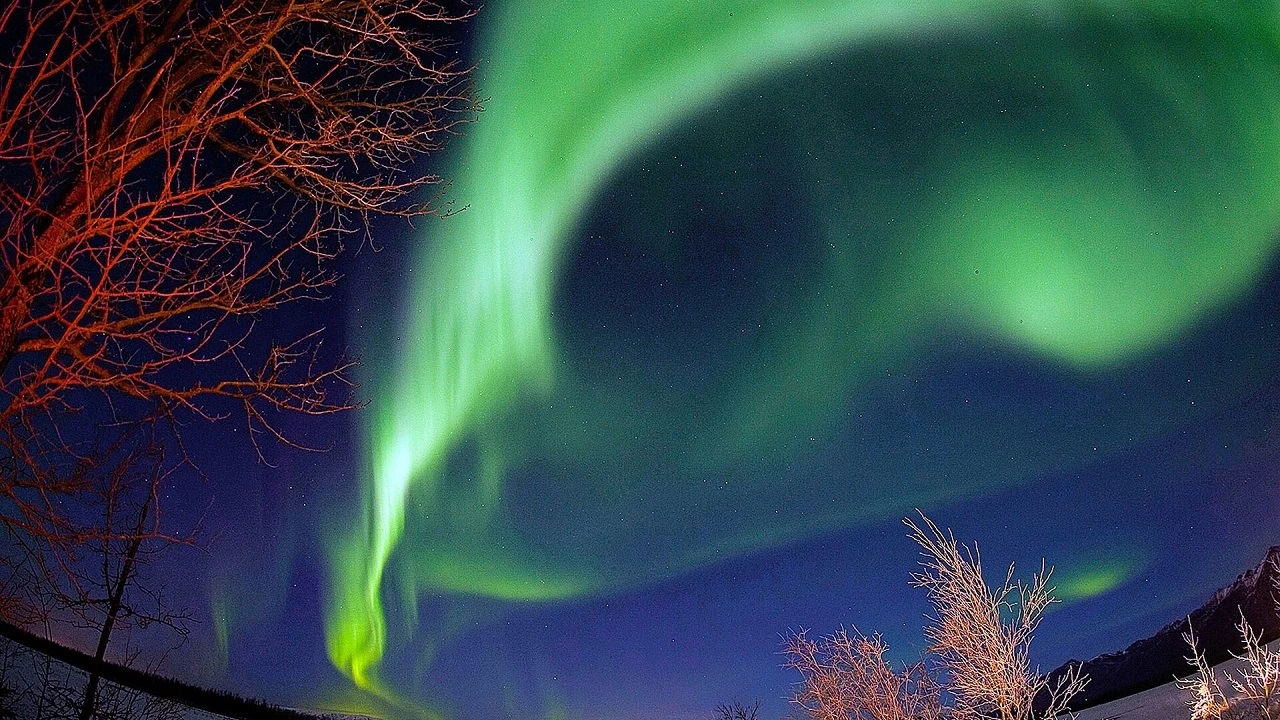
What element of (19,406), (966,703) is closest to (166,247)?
(19,406)

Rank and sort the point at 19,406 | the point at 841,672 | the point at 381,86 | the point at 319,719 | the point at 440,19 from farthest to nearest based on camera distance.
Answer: the point at 319,719 → the point at 841,672 → the point at 381,86 → the point at 440,19 → the point at 19,406

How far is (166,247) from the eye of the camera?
347 centimetres

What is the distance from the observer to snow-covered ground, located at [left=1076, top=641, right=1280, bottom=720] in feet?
185

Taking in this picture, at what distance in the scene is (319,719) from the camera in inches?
3728

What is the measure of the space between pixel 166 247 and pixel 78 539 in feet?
4.47

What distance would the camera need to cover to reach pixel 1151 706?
6331cm

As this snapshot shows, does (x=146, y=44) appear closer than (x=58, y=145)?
No

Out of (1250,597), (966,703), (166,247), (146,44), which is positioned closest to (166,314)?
(166,247)

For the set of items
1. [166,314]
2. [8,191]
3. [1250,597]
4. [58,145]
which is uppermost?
[1250,597]

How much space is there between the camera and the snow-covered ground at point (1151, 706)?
56.4 m

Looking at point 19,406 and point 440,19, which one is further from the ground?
point 440,19

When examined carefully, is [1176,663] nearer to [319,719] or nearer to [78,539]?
[319,719]

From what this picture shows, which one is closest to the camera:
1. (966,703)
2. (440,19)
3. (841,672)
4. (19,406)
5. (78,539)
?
(19,406)

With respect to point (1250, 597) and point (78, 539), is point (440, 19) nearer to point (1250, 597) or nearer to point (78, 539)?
point (78, 539)
